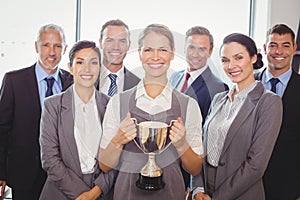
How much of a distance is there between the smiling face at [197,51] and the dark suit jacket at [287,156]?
1.46ft

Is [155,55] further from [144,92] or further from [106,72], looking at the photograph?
[106,72]

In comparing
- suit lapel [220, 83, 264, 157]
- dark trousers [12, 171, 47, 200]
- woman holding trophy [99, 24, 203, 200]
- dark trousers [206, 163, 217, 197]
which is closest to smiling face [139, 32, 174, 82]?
woman holding trophy [99, 24, 203, 200]

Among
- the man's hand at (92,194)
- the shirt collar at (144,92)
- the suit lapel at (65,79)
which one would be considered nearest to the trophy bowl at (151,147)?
the shirt collar at (144,92)

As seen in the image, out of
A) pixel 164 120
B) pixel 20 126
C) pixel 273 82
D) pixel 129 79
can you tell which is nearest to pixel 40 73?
pixel 20 126

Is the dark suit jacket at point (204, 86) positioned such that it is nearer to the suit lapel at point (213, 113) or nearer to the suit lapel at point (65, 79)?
the suit lapel at point (213, 113)

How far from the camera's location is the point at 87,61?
1476mm

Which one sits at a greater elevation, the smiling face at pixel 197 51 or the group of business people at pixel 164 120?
the smiling face at pixel 197 51

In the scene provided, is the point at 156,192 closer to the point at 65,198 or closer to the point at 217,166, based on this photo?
the point at 217,166

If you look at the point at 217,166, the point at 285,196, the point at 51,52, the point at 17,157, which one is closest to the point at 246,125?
the point at 217,166

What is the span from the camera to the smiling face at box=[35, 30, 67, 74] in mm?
1828

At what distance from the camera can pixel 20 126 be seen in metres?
1.81

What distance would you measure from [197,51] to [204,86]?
0.16 meters

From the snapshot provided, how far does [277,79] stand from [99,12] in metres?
1.43

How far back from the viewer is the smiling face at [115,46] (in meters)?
1.50
